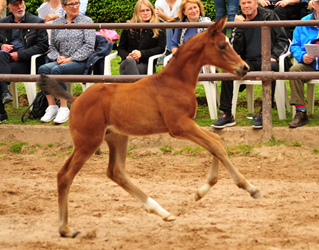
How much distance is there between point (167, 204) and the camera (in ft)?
16.6

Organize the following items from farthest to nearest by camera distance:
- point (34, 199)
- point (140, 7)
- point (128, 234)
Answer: point (140, 7) → point (34, 199) → point (128, 234)

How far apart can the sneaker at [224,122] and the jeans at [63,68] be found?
2167mm

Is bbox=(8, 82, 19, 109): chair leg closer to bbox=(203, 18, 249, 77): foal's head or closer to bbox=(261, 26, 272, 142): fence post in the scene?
bbox=(261, 26, 272, 142): fence post

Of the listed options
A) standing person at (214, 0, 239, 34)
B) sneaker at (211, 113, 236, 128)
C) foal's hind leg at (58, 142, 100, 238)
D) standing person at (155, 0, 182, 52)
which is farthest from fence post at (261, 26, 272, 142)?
foal's hind leg at (58, 142, 100, 238)

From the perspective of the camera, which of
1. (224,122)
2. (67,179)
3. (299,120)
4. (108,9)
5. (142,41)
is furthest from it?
(108,9)

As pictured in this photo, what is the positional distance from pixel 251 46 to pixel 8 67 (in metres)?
3.57

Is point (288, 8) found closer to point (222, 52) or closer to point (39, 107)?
point (39, 107)

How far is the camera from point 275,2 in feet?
27.7

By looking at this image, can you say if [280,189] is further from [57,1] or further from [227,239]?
[57,1]

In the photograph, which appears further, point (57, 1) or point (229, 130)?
point (57, 1)

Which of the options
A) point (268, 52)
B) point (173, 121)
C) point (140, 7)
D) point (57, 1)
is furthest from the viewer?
point (57, 1)

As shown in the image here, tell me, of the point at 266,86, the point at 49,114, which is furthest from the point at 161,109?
the point at 49,114

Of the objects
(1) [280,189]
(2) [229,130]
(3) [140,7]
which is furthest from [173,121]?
(3) [140,7]

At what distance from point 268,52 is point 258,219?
268 cm
